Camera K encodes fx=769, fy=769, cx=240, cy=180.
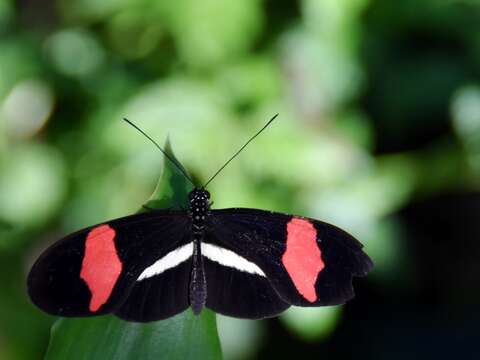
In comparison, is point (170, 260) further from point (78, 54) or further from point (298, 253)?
point (78, 54)

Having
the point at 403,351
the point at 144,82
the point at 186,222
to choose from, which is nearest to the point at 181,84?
the point at 144,82

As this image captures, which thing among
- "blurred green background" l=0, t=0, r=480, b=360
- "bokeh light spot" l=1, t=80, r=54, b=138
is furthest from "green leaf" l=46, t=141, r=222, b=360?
"bokeh light spot" l=1, t=80, r=54, b=138

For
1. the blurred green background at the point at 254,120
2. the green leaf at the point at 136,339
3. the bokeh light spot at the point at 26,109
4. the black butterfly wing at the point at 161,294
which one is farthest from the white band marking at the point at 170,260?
the bokeh light spot at the point at 26,109

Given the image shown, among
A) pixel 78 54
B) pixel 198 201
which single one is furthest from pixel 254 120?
pixel 198 201

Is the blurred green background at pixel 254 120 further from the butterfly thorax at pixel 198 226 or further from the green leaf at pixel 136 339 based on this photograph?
→ the green leaf at pixel 136 339

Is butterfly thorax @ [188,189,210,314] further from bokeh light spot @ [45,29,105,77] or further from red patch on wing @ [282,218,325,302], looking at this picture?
bokeh light spot @ [45,29,105,77]
